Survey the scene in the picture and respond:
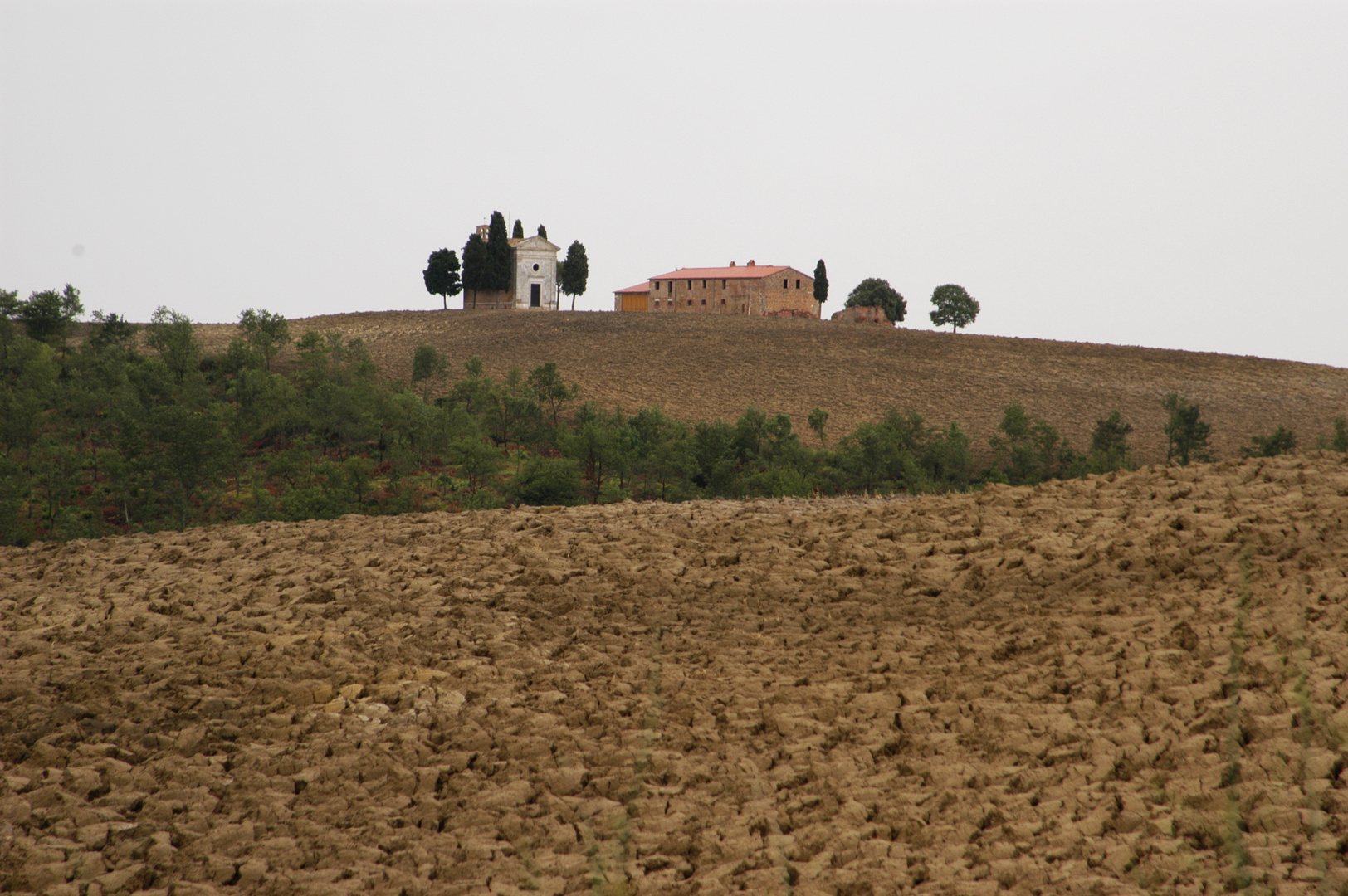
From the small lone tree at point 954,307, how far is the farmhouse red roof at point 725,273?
11742 mm

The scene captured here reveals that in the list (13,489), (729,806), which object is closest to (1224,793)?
(729,806)

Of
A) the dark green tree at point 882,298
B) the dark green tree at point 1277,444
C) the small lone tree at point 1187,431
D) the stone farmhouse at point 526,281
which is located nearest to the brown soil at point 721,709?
the dark green tree at point 1277,444

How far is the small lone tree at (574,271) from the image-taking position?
6988 cm

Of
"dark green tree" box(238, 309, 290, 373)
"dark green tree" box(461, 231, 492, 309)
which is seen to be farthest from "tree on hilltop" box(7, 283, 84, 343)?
"dark green tree" box(461, 231, 492, 309)

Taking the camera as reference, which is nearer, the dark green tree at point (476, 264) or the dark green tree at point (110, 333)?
the dark green tree at point (110, 333)

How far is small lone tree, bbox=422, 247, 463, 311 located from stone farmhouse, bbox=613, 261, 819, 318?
14.9m

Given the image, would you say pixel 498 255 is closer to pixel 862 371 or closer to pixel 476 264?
pixel 476 264

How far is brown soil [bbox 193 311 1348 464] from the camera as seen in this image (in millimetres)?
40844

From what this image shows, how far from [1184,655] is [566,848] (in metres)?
5.33

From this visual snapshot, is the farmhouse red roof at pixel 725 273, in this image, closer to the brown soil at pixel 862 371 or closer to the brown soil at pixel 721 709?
the brown soil at pixel 862 371

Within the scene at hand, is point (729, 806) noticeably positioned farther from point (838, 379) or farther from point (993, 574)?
point (838, 379)

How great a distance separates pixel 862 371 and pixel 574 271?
2830 centimetres

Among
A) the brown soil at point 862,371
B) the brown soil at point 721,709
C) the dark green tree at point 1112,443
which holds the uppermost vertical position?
the brown soil at point 862,371

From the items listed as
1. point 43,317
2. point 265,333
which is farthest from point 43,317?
point 265,333
